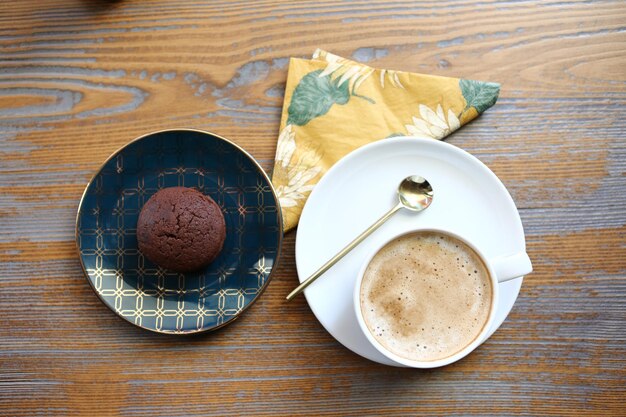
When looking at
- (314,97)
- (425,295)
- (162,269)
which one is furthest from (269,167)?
(425,295)

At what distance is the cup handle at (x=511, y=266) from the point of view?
3.43 ft

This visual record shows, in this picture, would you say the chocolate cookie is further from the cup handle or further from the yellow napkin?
the cup handle

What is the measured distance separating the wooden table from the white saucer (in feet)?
0.41

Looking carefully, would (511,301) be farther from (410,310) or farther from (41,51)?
(41,51)

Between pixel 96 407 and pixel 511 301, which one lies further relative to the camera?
pixel 96 407

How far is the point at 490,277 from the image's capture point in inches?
41.6

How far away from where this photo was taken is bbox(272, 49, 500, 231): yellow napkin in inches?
49.9

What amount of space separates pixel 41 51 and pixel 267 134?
59 cm

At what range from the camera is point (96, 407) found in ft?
4.23

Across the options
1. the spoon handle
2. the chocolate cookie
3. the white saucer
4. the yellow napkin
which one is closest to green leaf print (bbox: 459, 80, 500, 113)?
the yellow napkin

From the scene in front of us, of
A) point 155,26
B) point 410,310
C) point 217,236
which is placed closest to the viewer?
point 410,310

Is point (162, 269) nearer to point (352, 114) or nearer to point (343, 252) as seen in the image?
point (343, 252)

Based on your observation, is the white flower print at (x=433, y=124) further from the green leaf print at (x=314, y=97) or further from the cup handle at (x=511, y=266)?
the cup handle at (x=511, y=266)

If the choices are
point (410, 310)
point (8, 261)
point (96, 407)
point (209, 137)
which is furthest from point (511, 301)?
point (8, 261)
